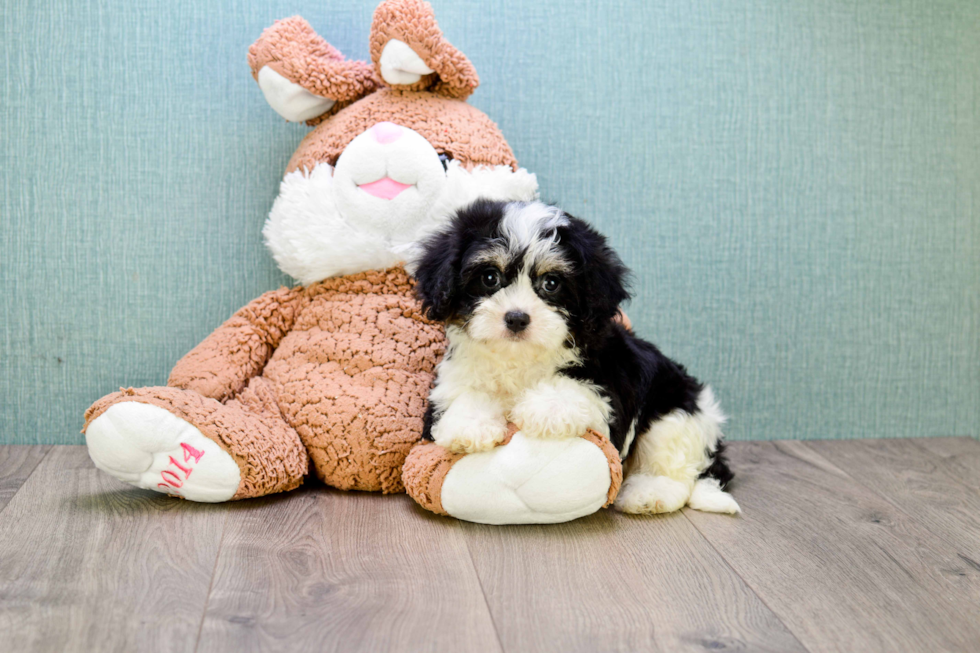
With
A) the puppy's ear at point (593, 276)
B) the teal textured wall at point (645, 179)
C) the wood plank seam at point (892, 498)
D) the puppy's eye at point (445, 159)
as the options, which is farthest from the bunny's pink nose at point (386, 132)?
the wood plank seam at point (892, 498)

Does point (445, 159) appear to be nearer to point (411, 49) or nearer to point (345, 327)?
point (411, 49)

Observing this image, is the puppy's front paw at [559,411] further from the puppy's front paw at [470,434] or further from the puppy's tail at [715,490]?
the puppy's tail at [715,490]

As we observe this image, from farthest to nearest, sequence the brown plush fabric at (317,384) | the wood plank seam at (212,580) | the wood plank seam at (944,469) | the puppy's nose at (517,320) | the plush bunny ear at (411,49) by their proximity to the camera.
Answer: the wood plank seam at (944,469) → the plush bunny ear at (411,49) → the brown plush fabric at (317,384) → the puppy's nose at (517,320) → the wood plank seam at (212,580)

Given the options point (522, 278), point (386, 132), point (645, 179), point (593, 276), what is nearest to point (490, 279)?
point (522, 278)

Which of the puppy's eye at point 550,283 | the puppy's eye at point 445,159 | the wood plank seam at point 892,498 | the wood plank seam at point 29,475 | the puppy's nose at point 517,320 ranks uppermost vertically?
the puppy's eye at point 445,159

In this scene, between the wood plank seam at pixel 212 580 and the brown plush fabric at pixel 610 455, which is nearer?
the wood plank seam at pixel 212 580

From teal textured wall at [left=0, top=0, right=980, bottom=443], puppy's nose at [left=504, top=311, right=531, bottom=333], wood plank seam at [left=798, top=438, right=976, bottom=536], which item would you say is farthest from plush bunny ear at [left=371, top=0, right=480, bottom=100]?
wood plank seam at [left=798, top=438, right=976, bottom=536]

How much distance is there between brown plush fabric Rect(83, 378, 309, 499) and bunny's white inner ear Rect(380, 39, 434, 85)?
0.81 metres

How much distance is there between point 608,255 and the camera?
1.58m

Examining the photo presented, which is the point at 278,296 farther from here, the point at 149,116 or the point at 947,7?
the point at 947,7

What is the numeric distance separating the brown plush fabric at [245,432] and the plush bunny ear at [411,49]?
83cm

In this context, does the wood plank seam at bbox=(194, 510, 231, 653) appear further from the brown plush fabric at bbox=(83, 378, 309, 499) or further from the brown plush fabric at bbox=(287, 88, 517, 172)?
the brown plush fabric at bbox=(287, 88, 517, 172)

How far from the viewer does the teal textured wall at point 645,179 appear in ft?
7.00

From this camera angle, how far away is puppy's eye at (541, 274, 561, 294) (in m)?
1.54
